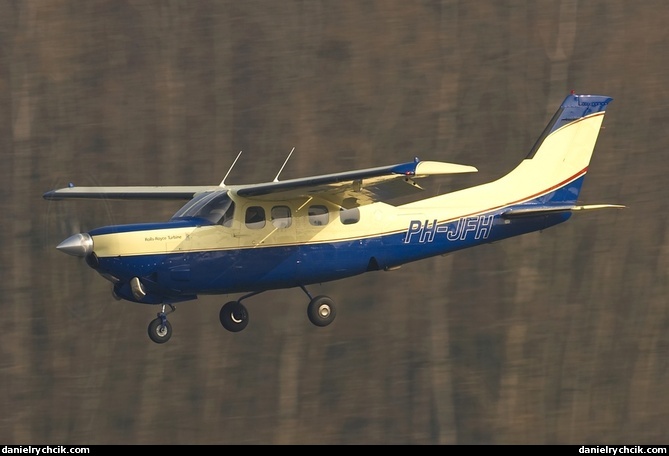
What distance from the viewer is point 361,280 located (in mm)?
31203

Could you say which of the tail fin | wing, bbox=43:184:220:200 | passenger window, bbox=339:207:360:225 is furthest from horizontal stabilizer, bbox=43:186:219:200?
the tail fin

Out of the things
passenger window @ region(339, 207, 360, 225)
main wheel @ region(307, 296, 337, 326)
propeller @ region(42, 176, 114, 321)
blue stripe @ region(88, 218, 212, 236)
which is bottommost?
main wheel @ region(307, 296, 337, 326)

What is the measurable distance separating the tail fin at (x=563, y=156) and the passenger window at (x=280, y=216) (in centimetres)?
434

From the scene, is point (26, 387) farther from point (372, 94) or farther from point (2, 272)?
point (372, 94)

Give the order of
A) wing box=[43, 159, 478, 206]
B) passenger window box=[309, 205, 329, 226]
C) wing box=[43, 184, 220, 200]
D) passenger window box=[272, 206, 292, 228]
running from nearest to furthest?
wing box=[43, 159, 478, 206] → passenger window box=[272, 206, 292, 228] → passenger window box=[309, 205, 329, 226] → wing box=[43, 184, 220, 200]

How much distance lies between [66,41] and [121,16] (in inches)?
55.7

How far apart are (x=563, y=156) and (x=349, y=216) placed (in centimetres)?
464

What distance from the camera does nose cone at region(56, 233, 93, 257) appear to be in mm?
18594

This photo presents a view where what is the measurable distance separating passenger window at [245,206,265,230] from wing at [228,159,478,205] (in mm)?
214

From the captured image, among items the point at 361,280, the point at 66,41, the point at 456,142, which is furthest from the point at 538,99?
the point at 66,41

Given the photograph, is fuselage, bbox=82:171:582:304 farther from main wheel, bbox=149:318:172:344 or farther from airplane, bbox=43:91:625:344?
main wheel, bbox=149:318:172:344

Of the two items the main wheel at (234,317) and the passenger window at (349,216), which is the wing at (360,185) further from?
the main wheel at (234,317)

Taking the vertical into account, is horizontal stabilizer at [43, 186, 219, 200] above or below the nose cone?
above

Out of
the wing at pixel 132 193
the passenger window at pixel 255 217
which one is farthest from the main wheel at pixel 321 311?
the wing at pixel 132 193
